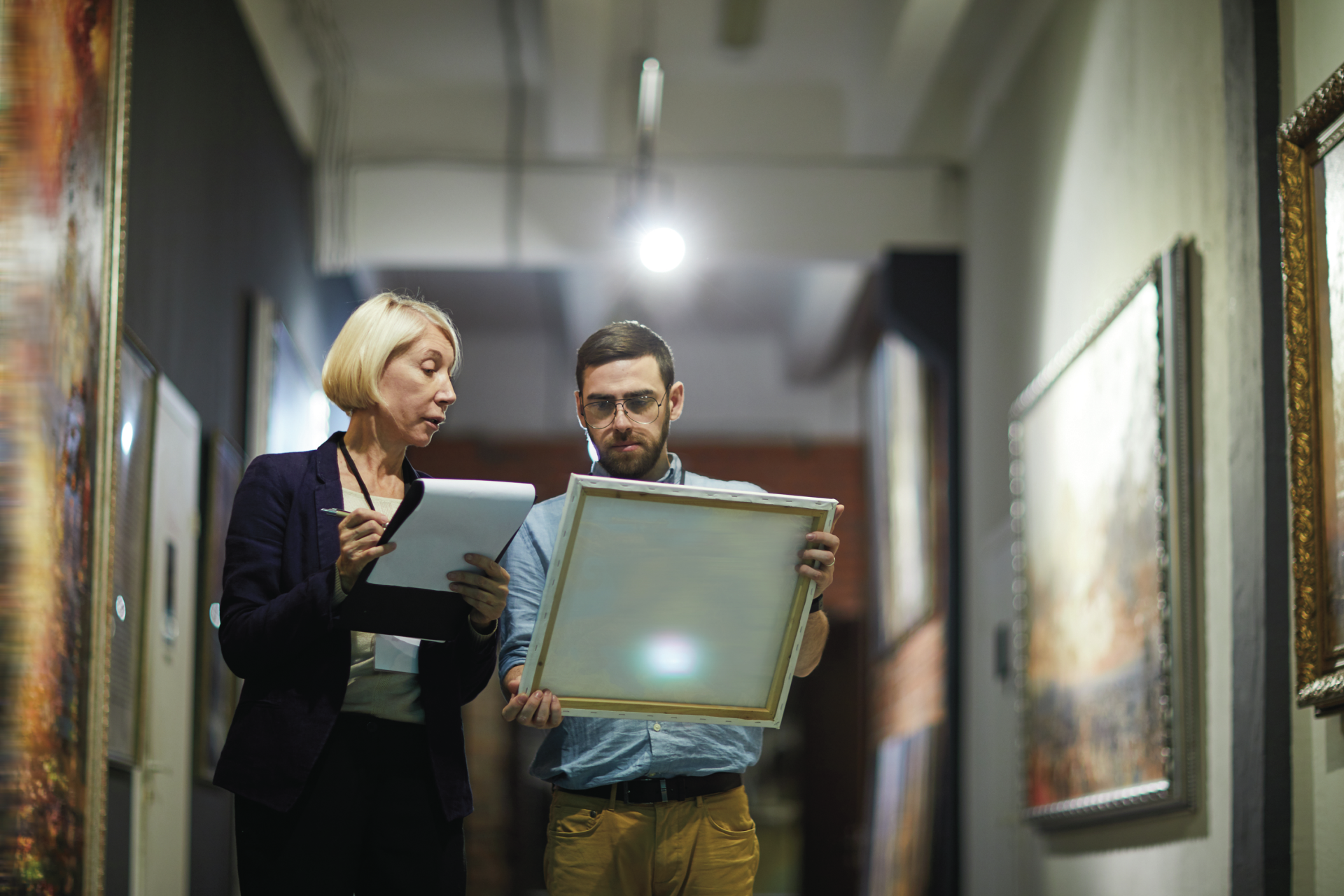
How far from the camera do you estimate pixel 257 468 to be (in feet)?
6.39

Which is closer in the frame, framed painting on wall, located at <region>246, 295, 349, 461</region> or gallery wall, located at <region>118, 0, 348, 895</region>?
gallery wall, located at <region>118, 0, 348, 895</region>

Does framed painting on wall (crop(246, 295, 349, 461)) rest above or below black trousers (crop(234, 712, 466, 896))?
above

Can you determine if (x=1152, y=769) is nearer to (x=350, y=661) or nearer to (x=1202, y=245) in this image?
(x=1202, y=245)

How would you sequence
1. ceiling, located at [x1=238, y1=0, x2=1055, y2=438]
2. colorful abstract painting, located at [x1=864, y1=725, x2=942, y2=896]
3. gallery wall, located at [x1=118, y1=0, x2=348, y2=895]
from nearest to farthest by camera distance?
gallery wall, located at [x1=118, y1=0, x2=348, y2=895] < colorful abstract painting, located at [x1=864, y1=725, x2=942, y2=896] < ceiling, located at [x1=238, y1=0, x2=1055, y2=438]

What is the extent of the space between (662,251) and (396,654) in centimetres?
351

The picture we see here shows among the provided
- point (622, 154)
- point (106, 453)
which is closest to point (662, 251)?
point (622, 154)

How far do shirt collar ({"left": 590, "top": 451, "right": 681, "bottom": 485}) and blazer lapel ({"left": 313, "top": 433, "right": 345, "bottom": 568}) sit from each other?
1.30 ft

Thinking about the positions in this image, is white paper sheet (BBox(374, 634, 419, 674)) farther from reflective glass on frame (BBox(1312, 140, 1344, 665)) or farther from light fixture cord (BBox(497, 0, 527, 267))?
light fixture cord (BBox(497, 0, 527, 267))

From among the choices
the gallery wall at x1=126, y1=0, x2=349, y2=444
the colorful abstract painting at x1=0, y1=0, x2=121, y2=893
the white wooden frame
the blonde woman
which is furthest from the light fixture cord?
the white wooden frame

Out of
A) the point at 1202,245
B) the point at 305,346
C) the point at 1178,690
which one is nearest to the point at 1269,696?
the point at 1178,690

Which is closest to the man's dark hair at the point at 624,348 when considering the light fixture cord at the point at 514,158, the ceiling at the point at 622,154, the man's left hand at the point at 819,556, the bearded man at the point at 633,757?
the bearded man at the point at 633,757

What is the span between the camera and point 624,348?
83.7 inches

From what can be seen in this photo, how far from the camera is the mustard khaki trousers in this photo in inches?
81.4

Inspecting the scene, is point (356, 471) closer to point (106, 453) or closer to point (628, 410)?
point (628, 410)
